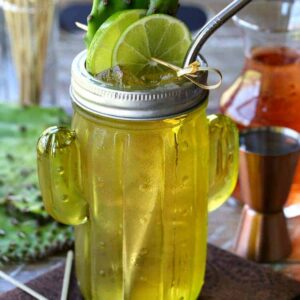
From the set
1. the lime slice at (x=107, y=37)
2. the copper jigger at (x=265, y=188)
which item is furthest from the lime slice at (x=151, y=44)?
the copper jigger at (x=265, y=188)

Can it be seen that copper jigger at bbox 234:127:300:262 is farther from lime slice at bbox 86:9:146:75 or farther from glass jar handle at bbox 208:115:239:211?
lime slice at bbox 86:9:146:75

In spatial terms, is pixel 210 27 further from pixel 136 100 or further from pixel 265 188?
pixel 265 188

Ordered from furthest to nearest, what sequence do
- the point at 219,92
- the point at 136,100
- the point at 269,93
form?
1. the point at 219,92
2. the point at 269,93
3. the point at 136,100

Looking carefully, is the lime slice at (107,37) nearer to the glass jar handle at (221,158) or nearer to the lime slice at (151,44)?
the lime slice at (151,44)

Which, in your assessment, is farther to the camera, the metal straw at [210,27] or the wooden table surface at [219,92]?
the wooden table surface at [219,92]

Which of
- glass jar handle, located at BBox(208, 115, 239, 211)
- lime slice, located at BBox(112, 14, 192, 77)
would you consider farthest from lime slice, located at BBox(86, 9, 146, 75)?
glass jar handle, located at BBox(208, 115, 239, 211)

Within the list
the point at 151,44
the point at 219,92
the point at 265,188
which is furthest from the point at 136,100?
the point at 219,92

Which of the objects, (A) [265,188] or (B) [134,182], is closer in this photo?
(B) [134,182]
